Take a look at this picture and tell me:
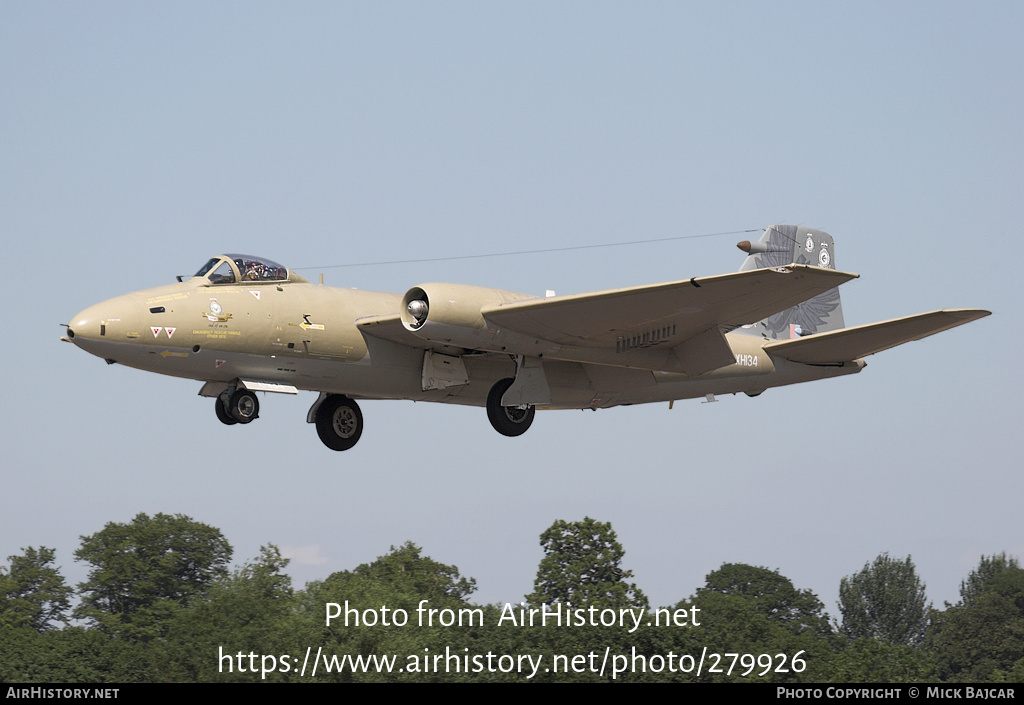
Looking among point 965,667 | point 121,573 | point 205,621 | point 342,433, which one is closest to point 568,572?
point 205,621

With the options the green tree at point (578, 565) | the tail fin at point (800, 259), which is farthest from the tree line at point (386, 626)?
the tail fin at point (800, 259)

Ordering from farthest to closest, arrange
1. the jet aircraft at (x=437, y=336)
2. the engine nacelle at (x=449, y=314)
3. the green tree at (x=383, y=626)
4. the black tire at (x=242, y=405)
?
the green tree at (x=383, y=626), the black tire at (x=242, y=405), the engine nacelle at (x=449, y=314), the jet aircraft at (x=437, y=336)

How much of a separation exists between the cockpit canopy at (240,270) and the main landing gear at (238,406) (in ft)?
6.47

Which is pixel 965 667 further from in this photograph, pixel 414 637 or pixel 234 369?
pixel 234 369

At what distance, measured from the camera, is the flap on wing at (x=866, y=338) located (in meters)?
23.9

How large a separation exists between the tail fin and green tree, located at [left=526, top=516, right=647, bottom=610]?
29958 millimetres

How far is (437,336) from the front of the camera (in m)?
22.4

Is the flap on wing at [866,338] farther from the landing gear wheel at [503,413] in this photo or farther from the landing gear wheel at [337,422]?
the landing gear wheel at [337,422]

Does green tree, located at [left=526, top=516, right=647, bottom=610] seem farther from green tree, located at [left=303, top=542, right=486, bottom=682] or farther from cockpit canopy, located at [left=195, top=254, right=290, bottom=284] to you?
cockpit canopy, located at [left=195, top=254, right=290, bottom=284]

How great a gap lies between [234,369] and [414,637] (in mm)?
32190

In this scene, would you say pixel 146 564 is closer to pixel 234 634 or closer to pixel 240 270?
pixel 234 634

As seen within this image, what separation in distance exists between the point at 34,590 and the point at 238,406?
5784 cm

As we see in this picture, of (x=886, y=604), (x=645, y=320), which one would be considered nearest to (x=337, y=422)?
(x=645, y=320)

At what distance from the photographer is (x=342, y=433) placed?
84.0ft
